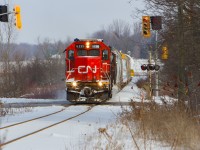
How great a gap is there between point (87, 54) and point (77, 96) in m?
2.50

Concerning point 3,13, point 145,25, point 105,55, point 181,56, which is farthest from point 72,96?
point 181,56

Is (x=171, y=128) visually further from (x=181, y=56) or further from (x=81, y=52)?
(x=81, y=52)

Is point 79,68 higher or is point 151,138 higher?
point 79,68

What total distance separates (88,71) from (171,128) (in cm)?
1416

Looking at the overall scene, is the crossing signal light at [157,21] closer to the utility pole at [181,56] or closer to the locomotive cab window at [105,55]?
the utility pole at [181,56]

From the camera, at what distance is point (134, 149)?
8336 mm

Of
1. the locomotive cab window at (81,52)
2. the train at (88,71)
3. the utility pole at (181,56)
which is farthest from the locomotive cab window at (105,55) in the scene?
the utility pole at (181,56)

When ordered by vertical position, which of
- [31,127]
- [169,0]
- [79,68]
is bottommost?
[31,127]

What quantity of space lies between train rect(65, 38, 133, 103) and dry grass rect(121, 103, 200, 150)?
35.7ft

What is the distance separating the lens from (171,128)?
9477mm

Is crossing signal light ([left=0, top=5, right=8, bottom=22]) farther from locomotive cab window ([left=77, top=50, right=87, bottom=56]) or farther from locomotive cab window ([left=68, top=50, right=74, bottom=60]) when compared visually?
locomotive cab window ([left=77, top=50, right=87, bottom=56])

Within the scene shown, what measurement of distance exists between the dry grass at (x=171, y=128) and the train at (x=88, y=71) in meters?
10.9

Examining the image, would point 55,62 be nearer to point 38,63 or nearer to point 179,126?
point 38,63

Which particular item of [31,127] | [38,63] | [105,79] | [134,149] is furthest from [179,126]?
[38,63]
